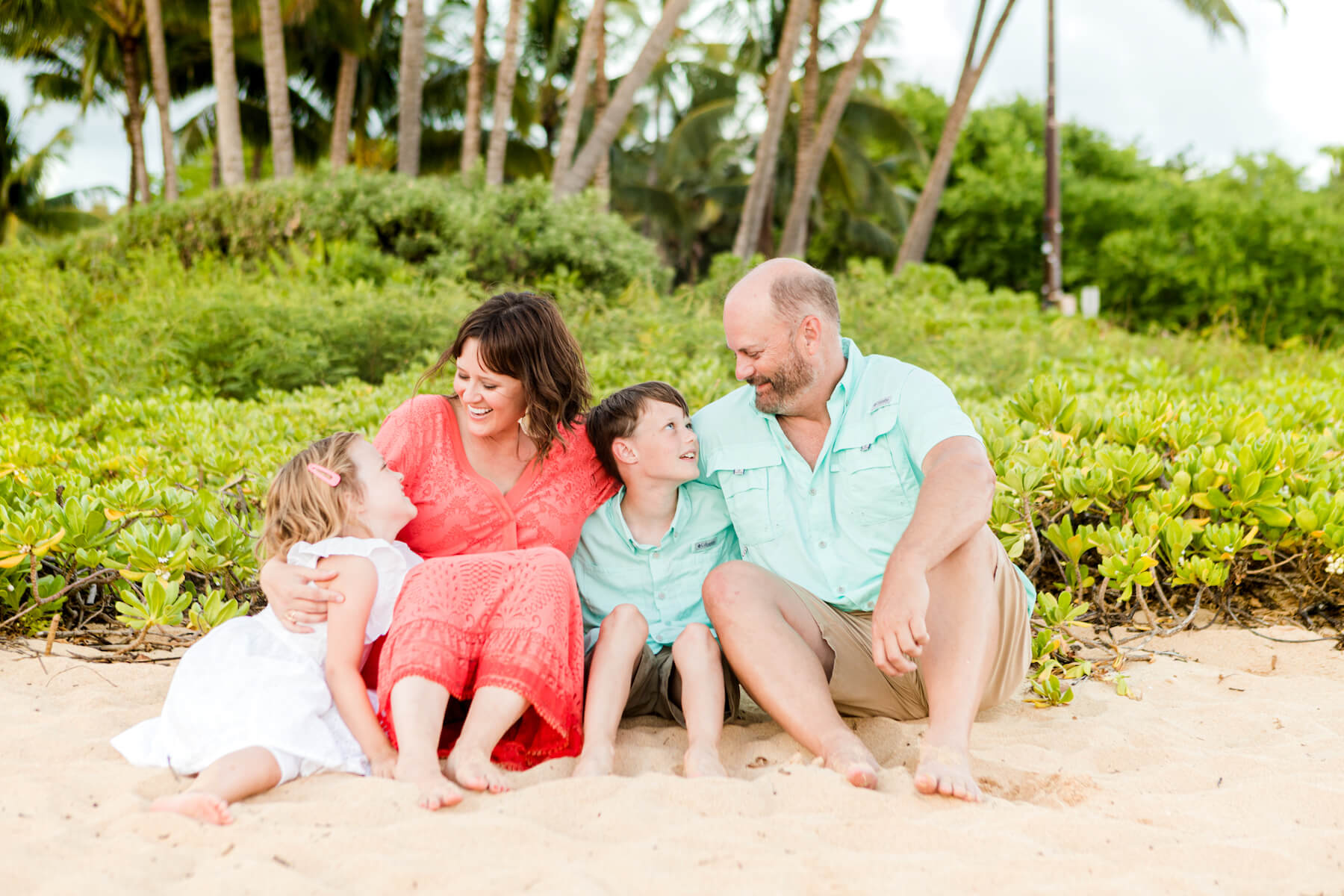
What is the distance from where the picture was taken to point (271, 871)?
5.96ft

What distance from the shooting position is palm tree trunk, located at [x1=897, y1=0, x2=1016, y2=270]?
16781 millimetres

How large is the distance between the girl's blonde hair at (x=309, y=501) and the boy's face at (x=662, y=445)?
0.84m

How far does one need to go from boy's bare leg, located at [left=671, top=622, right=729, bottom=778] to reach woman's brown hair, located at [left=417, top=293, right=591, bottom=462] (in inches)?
30.0

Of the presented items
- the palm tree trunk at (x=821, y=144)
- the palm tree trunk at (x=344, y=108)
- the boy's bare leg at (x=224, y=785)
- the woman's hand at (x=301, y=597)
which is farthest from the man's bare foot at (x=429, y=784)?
the palm tree trunk at (x=344, y=108)

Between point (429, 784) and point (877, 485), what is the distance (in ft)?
4.82

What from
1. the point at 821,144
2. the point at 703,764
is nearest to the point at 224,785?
the point at 703,764

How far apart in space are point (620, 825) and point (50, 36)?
22141 millimetres

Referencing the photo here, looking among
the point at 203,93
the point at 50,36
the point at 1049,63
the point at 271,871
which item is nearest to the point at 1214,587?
the point at 271,871

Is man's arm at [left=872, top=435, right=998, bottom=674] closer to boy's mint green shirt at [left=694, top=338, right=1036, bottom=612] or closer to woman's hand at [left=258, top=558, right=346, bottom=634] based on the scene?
boy's mint green shirt at [left=694, top=338, right=1036, bottom=612]

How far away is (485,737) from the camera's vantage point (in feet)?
7.85

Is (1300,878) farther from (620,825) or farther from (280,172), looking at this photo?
(280,172)

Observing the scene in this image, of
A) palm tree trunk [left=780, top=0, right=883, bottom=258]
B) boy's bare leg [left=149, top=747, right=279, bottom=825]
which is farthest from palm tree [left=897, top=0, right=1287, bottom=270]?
boy's bare leg [left=149, top=747, right=279, bottom=825]

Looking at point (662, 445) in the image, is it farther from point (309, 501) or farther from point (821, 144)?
point (821, 144)

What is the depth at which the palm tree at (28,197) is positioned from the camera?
26.9m
